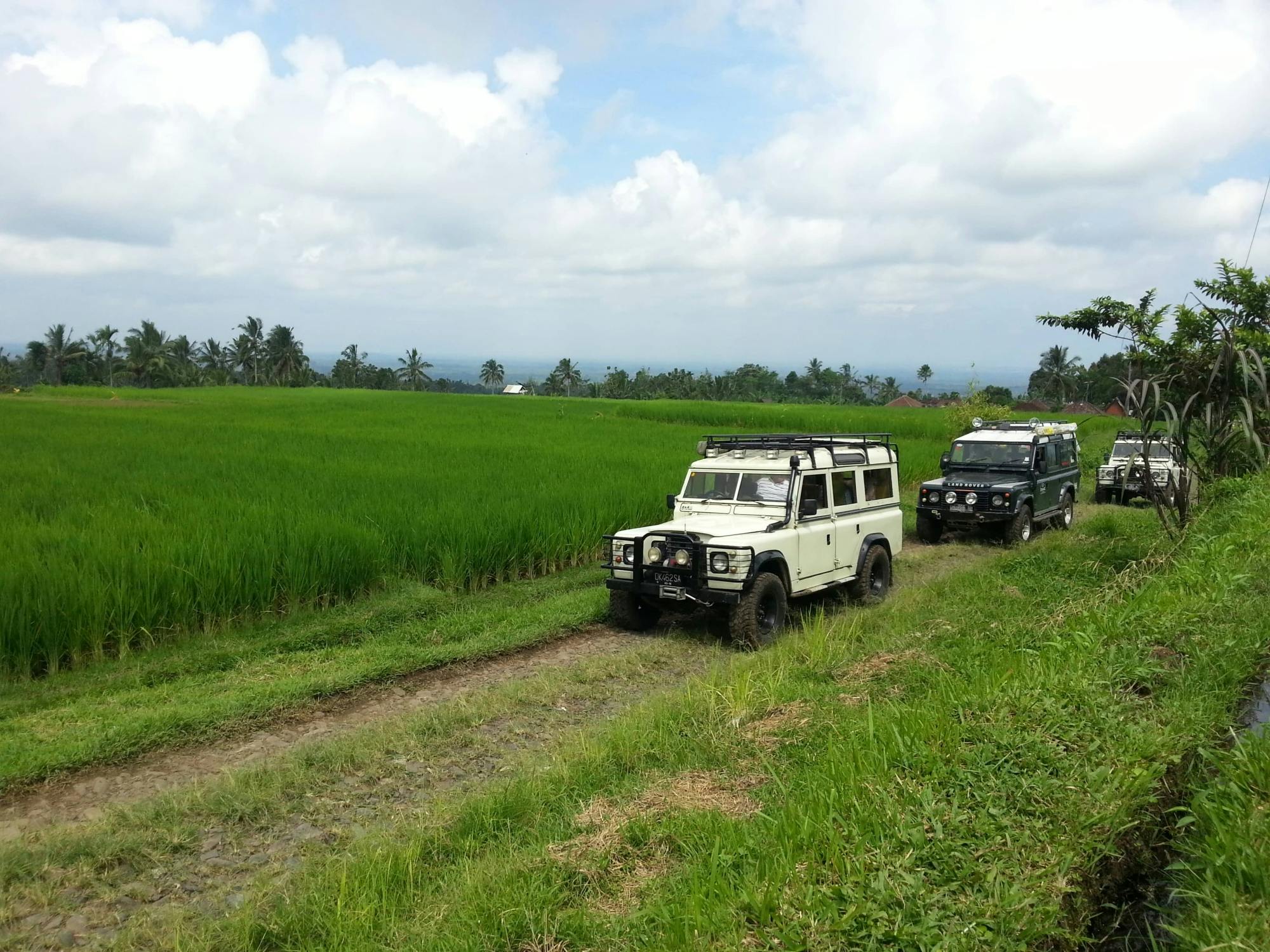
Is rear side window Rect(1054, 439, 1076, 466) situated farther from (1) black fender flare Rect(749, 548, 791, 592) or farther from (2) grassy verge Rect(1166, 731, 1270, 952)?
(2) grassy verge Rect(1166, 731, 1270, 952)

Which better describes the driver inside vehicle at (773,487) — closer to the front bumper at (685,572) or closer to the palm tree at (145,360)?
the front bumper at (685,572)

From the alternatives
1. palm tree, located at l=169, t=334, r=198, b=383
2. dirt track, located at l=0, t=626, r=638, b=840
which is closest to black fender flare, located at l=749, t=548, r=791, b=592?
dirt track, located at l=0, t=626, r=638, b=840

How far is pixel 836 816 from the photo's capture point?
3.48 meters

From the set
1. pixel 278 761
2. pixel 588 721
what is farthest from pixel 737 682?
pixel 278 761

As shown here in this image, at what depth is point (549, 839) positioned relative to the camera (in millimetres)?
3943

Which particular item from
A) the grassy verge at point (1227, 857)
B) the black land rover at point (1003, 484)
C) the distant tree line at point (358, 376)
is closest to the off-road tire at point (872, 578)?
the black land rover at point (1003, 484)

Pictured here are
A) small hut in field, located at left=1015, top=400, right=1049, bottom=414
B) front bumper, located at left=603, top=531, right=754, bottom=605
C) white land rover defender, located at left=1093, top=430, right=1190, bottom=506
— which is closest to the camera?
front bumper, located at left=603, top=531, right=754, bottom=605

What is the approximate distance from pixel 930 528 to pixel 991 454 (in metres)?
A: 1.95

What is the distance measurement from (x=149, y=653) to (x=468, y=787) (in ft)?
13.4

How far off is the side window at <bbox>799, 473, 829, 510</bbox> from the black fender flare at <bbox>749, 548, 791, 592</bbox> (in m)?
0.72

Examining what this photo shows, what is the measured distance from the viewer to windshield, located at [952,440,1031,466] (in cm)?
1424

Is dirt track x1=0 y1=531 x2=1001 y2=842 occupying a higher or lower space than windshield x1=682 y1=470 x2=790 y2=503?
lower

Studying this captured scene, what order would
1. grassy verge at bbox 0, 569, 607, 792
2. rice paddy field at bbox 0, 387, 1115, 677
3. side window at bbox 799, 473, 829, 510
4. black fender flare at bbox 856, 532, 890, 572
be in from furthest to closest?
1. black fender flare at bbox 856, 532, 890, 572
2. side window at bbox 799, 473, 829, 510
3. rice paddy field at bbox 0, 387, 1115, 677
4. grassy verge at bbox 0, 569, 607, 792

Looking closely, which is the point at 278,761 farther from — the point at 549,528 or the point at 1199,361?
the point at 1199,361
